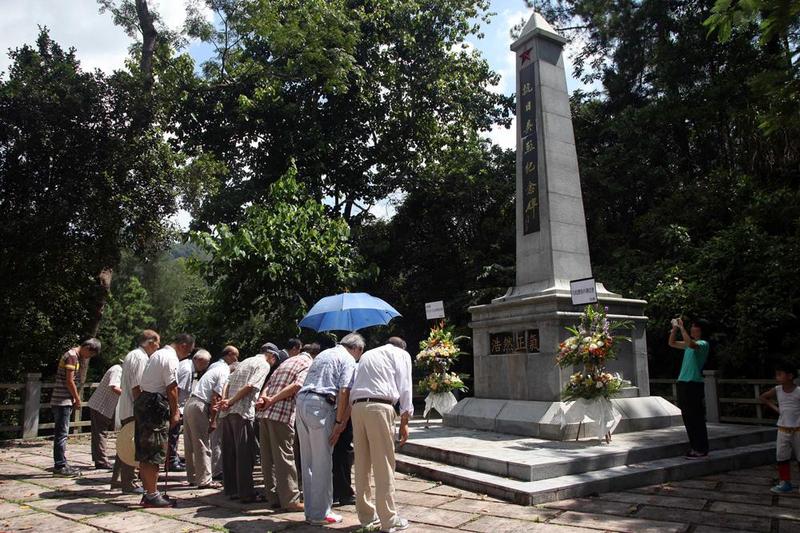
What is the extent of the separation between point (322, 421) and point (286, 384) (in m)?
0.72

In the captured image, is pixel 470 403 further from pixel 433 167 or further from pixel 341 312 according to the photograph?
pixel 433 167

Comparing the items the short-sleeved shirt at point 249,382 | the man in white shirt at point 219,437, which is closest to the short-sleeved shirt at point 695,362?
the short-sleeved shirt at point 249,382

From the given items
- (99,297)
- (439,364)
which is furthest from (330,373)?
(99,297)

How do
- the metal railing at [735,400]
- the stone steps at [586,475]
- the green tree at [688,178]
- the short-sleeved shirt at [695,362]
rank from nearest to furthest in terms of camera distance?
1. the stone steps at [586,475]
2. the short-sleeved shirt at [695,362]
3. the metal railing at [735,400]
4. the green tree at [688,178]

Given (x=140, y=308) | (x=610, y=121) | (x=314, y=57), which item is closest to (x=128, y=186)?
(x=314, y=57)

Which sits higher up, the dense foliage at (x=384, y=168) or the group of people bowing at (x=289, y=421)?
the dense foliage at (x=384, y=168)

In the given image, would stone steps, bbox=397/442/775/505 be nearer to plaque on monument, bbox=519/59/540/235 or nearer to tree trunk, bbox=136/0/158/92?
plaque on monument, bbox=519/59/540/235

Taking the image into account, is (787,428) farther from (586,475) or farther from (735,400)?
(735,400)

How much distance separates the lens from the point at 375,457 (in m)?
4.76

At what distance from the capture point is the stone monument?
8.49 m

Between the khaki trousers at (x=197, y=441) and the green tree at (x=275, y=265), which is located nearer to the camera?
the khaki trousers at (x=197, y=441)

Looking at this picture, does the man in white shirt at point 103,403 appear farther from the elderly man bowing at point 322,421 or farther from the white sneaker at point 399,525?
the white sneaker at point 399,525

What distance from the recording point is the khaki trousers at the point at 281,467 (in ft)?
18.0

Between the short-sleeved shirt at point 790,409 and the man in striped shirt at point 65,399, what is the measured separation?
7956 mm
